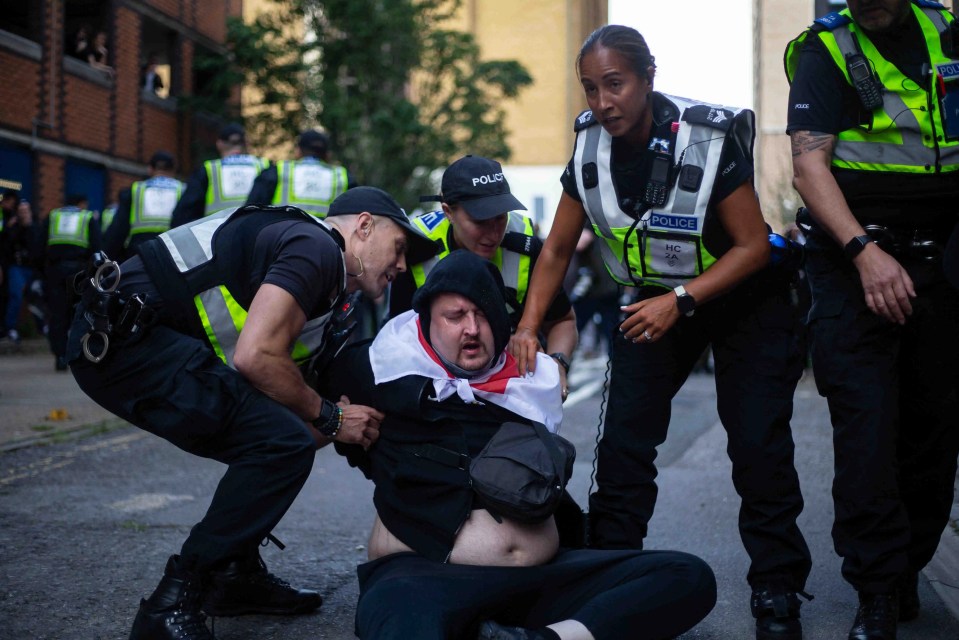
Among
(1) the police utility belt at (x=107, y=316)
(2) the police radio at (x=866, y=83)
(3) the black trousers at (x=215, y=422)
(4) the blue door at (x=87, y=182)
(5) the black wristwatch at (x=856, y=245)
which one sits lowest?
(3) the black trousers at (x=215, y=422)

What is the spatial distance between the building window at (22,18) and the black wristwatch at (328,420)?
15.9m

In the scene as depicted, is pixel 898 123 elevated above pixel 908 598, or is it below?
above

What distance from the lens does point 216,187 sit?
8.31 m

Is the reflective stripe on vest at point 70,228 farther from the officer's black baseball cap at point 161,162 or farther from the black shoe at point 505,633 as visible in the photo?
the black shoe at point 505,633

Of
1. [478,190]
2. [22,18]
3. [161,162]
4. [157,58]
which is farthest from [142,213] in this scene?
[157,58]

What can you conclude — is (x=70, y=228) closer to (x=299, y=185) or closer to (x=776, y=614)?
(x=299, y=185)

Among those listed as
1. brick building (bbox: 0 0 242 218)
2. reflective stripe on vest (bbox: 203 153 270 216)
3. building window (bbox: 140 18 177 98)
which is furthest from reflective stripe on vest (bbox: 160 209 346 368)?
building window (bbox: 140 18 177 98)

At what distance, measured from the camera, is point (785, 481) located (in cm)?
385

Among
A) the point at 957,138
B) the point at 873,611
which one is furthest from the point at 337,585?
the point at 957,138

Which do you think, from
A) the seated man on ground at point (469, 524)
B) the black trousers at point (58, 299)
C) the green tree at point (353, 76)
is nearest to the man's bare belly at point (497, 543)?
the seated man on ground at point (469, 524)

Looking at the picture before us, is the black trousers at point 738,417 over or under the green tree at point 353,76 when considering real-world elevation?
under

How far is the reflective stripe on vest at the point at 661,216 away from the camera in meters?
3.71

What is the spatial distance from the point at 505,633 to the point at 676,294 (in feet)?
4.01

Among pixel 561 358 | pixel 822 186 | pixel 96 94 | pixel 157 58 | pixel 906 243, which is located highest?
pixel 157 58
